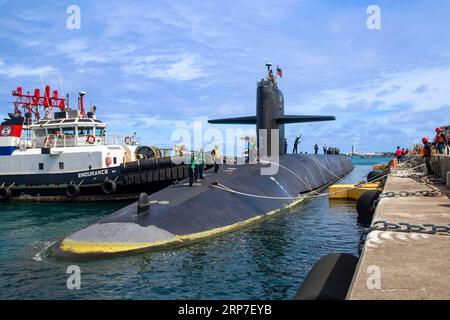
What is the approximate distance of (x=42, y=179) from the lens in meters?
29.2

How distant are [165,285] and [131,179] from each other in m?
18.0

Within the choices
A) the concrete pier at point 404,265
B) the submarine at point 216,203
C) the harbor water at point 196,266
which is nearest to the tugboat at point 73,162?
the submarine at point 216,203

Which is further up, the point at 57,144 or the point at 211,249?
the point at 57,144

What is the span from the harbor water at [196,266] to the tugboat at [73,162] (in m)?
10.1

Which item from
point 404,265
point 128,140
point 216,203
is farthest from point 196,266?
point 128,140

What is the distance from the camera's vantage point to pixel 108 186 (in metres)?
26.6

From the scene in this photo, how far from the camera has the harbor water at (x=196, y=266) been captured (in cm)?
867

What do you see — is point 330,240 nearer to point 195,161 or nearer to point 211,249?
point 211,249

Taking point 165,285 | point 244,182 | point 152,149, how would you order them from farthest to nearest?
1. point 152,149
2. point 244,182
3. point 165,285

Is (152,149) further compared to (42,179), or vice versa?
(152,149)

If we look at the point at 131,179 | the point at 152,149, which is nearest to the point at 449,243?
the point at 131,179

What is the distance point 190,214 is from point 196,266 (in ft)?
10.4

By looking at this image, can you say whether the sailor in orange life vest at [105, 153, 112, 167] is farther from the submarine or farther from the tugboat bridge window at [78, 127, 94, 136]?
the submarine
